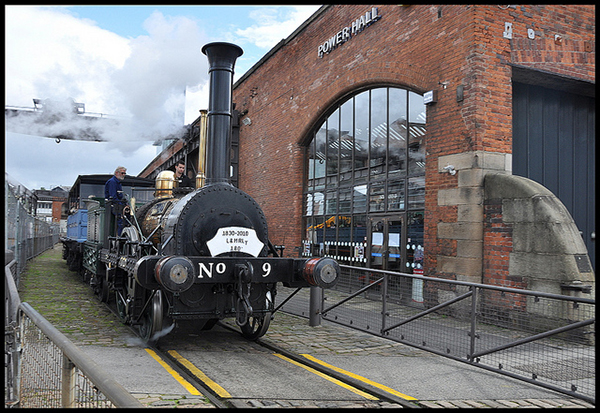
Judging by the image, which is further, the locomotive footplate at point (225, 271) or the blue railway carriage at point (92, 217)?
the blue railway carriage at point (92, 217)

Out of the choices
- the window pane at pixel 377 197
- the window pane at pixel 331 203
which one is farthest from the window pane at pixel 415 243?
the window pane at pixel 331 203

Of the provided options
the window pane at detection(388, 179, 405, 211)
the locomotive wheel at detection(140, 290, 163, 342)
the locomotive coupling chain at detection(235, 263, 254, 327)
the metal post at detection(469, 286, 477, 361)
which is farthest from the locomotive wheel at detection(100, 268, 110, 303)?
the metal post at detection(469, 286, 477, 361)

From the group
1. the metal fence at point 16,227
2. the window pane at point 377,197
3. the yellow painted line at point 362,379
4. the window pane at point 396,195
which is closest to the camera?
the yellow painted line at point 362,379

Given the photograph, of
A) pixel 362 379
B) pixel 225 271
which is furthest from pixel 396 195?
pixel 362 379

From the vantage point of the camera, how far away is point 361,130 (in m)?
12.1

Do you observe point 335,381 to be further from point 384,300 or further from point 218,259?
point 384,300

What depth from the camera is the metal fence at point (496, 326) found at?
16.9 ft

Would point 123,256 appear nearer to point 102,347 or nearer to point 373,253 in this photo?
point 102,347

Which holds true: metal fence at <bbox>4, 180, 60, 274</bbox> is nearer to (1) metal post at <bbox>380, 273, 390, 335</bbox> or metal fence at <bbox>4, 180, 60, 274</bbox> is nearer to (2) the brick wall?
(1) metal post at <bbox>380, 273, 390, 335</bbox>

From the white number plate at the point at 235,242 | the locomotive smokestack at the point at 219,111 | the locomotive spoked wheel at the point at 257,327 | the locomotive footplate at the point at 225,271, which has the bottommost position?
the locomotive spoked wheel at the point at 257,327

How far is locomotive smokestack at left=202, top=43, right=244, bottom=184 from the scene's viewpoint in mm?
6543

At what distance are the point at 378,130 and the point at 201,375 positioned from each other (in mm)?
7783

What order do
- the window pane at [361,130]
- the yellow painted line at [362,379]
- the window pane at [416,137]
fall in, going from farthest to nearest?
the window pane at [361,130]
the window pane at [416,137]
the yellow painted line at [362,379]

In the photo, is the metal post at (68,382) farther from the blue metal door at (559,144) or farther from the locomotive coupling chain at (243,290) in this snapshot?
the blue metal door at (559,144)
